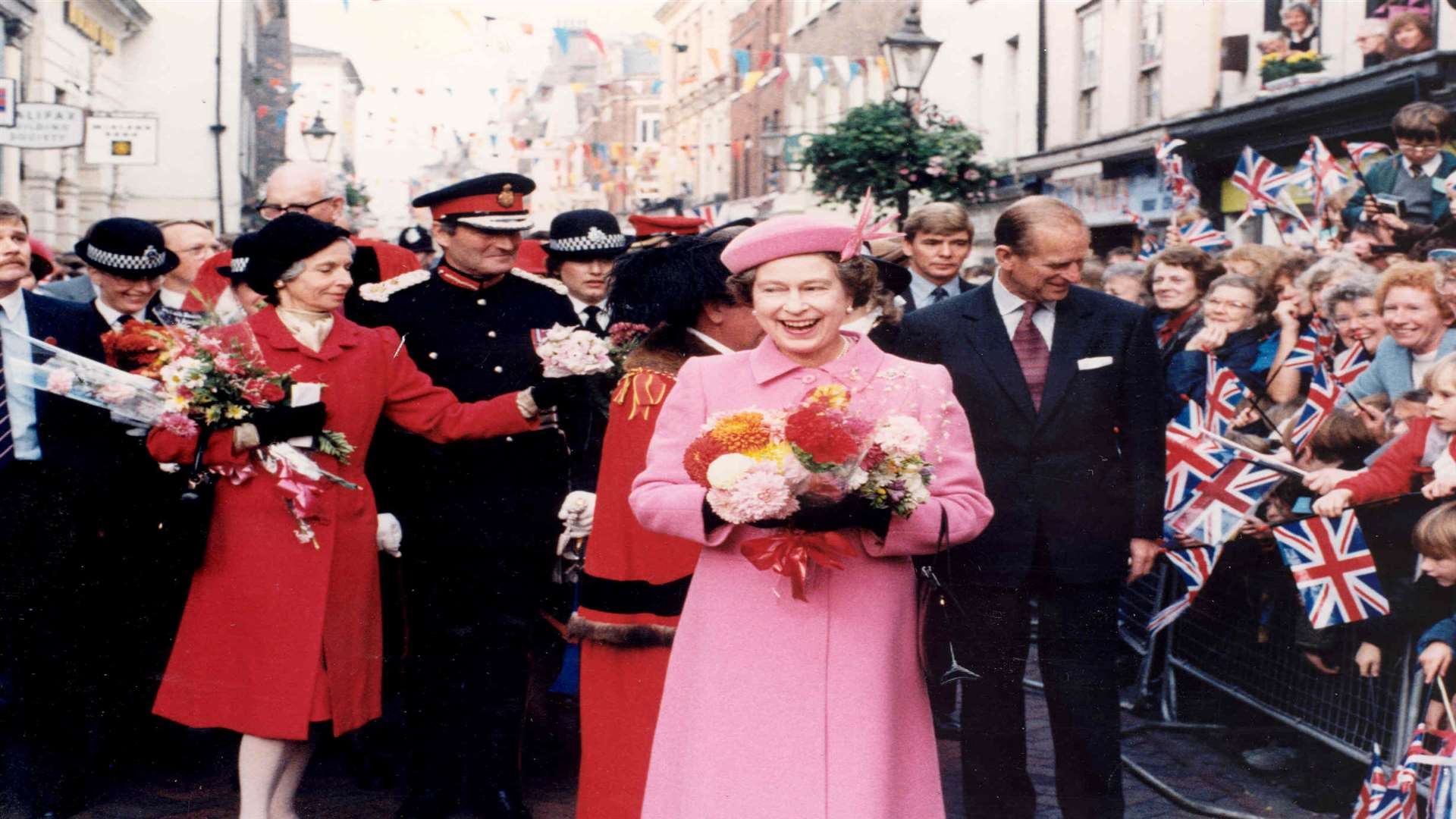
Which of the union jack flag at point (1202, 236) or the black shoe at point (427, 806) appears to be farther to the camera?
the union jack flag at point (1202, 236)

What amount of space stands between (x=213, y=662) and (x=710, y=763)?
2.02 m

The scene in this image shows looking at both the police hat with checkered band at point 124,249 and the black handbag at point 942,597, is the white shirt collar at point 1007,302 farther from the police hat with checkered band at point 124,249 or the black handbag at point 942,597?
the police hat with checkered band at point 124,249

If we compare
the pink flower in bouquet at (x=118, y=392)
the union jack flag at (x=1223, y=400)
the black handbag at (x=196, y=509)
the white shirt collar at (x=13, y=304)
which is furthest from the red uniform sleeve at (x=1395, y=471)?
the white shirt collar at (x=13, y=304)

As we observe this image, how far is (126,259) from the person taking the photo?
6309 millimetres

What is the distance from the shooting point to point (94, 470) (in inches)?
225

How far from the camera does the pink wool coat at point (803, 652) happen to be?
11.0 feet

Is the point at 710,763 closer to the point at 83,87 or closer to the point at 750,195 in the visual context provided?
the point at 83,87

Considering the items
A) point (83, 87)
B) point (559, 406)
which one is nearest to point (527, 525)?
point (559, 406)

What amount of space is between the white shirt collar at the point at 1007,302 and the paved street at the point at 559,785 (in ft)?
6.13

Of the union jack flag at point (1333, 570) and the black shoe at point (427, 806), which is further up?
the union jack flag at point (1333, 570)

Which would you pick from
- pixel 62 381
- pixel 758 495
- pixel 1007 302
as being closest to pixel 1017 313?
pixel 1007 302

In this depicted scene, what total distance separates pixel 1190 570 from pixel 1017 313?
5.69 ft

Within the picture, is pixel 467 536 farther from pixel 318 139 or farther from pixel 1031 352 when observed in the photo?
pixel 318 139

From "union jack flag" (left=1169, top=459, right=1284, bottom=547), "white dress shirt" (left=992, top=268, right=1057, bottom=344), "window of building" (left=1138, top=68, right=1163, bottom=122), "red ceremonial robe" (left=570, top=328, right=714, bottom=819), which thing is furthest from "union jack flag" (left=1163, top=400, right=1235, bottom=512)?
"window of building" (left=1138, top=68, right=1163, bottom=122)
